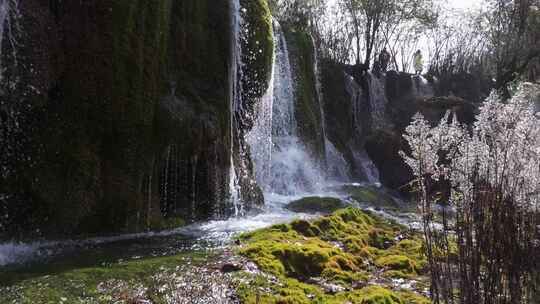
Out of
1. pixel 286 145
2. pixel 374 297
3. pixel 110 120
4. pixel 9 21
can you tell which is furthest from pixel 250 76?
pixel 374 297

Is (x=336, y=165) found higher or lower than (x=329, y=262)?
higher

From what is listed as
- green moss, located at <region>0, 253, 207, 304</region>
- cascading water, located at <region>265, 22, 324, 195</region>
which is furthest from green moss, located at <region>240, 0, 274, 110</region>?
green moss, located at <region>0, 253, 207, 304</region>

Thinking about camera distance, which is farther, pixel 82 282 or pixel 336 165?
pixel 336 165

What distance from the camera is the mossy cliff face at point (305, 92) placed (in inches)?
615

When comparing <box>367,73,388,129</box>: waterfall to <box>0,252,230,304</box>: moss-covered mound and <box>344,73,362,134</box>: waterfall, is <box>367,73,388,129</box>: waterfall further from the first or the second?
<box>0,252,230,304</box>: moss-covered mound

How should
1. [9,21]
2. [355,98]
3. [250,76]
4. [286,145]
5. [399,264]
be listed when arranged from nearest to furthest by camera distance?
[9,21], [399,264], [250,76], [286,145], [355,98]

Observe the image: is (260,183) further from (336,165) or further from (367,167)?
(367,167)

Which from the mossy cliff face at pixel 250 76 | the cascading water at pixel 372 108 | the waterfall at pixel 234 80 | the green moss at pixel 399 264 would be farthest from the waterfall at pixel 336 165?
the green moss at pixel 399 264

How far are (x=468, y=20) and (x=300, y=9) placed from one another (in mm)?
13314

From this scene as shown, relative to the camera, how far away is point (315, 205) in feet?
35.1

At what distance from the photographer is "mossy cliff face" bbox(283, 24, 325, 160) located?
1562 centimetres

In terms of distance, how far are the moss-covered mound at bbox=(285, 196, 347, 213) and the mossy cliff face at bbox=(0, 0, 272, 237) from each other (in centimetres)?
244

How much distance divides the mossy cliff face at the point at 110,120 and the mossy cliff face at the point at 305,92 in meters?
7.33

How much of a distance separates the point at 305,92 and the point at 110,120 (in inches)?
410
